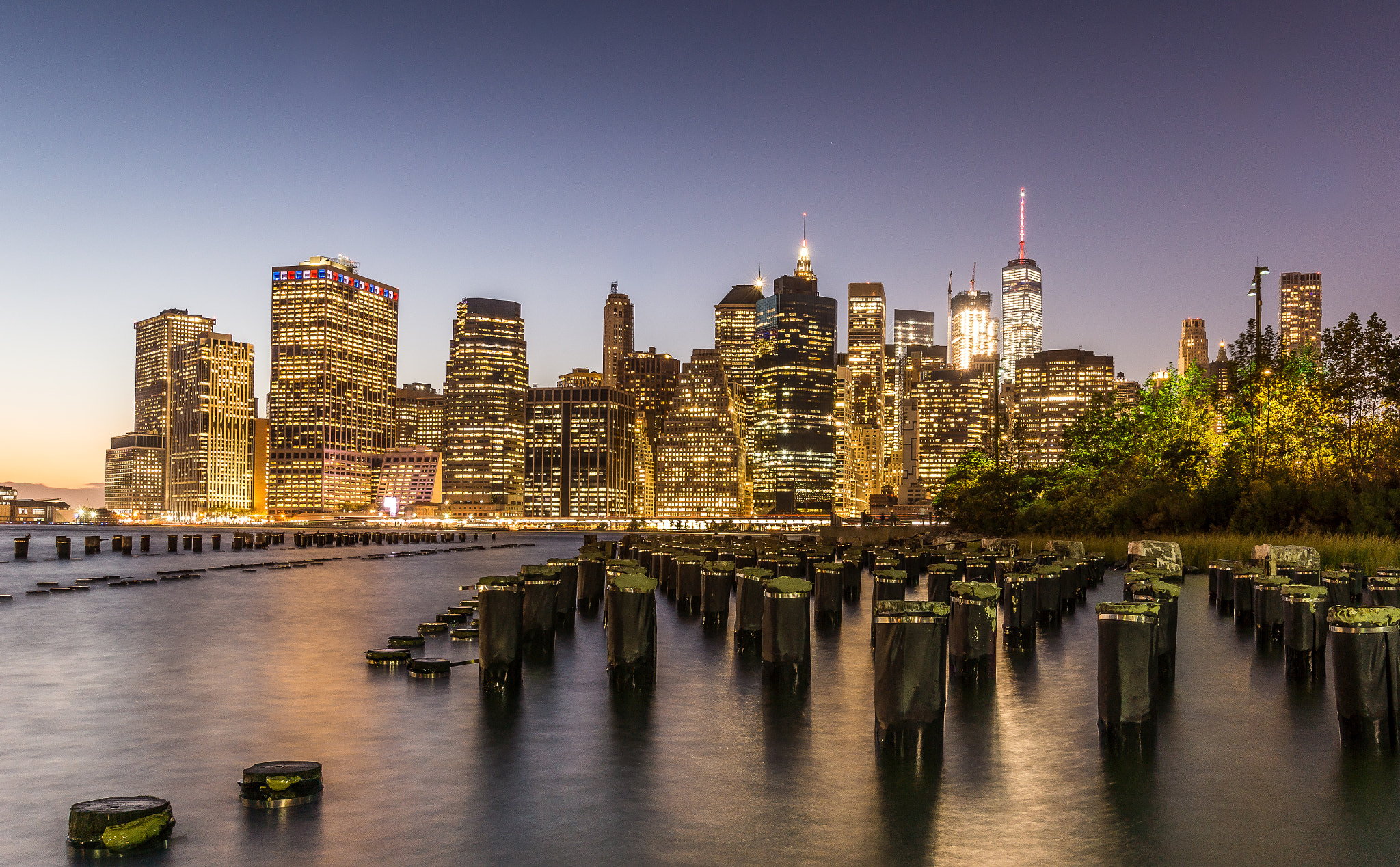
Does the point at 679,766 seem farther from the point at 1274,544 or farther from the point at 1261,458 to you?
the point at 1261,458

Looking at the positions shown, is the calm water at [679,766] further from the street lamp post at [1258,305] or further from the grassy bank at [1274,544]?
the street lamp post at [1258,305]

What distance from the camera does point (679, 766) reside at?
31.3ft

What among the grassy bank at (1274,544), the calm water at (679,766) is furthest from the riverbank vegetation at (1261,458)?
the calm water at (679,766)

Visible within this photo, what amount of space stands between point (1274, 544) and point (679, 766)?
28.0 m

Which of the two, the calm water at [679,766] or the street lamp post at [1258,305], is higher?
the street lamp post at [1258,305]

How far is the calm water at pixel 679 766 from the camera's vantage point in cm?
723

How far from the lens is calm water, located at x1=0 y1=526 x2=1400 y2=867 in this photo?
7.23 metres

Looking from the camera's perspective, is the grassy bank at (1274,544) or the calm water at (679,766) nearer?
the calm water at (679,766)

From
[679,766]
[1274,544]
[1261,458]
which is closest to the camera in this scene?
[679,766]

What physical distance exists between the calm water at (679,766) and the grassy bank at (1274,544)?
1248cm

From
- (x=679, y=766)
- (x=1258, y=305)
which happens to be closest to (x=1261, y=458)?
(x=1258, y=305)

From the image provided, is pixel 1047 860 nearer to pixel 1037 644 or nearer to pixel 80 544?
pixel 1037 644

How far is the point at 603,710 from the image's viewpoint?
12398 millimetres

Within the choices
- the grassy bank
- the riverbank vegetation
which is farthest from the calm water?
the riverbank vegetation
